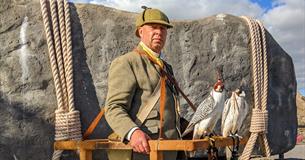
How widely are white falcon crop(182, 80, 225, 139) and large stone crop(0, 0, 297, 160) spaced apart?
111cm

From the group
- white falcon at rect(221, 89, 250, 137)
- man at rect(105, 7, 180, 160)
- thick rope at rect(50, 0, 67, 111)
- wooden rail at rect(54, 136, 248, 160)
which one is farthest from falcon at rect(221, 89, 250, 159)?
thick rope at rect(50, 0, 67, 111)

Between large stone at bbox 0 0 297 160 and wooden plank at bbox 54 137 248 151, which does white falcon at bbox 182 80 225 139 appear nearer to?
wooden plank at bbox 54 137 248 151

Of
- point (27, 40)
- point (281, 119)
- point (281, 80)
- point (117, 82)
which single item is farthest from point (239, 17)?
point (117, 82)

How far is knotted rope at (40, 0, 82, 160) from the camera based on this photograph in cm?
350

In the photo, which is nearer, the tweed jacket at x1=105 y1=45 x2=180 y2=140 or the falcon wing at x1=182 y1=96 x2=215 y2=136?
the tweed jacket at x1=105 y1=45 x2=180 y2=140

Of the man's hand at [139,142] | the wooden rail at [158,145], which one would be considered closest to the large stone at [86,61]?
the wooden rail at [158,145]

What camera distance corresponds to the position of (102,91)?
3.79m

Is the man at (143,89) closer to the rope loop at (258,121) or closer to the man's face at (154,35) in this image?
the man's face at (154,35)

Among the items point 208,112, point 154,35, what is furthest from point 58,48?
point 208,112

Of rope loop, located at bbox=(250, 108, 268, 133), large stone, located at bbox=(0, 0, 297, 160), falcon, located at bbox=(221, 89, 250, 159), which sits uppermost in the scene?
large stone, located at bbox=(0, 0, 297, 160)

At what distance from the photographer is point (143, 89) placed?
104 inches

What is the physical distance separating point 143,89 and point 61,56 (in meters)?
1.16

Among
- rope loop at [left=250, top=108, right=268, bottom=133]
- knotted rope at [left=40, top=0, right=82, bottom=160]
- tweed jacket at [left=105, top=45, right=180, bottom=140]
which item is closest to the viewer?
tweed jacket at [left=105, top=45, right=180, bottom=140]

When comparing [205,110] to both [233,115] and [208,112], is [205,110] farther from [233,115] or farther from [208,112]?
[233,115]
